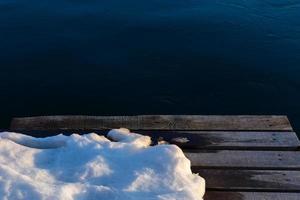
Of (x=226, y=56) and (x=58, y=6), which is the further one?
(x=58, y=6)

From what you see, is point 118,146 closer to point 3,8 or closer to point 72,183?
point 72,183

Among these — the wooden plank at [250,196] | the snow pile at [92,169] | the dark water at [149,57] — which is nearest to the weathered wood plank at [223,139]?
the snow pile at [92,169]

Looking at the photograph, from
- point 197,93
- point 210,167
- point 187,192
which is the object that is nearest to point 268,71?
point 197,93

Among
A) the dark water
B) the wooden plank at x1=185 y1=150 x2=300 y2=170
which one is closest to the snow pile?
the wooden plank at x1=185 y1=150 x2=300 y2=170

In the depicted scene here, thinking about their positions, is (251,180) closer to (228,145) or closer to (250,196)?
(250,196)

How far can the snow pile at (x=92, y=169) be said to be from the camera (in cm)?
251

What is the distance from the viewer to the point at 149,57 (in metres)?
5.82

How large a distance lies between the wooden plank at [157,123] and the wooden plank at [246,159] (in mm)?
331

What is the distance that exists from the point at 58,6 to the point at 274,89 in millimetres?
3214

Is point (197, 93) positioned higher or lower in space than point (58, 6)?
lower

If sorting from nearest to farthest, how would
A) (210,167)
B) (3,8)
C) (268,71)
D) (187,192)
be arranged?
(187,192), (210,167), (268,71), (3,8)

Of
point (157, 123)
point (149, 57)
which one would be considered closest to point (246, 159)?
point (157, 123)

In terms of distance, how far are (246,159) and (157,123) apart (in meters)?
0.69

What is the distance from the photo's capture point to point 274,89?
5301mm
